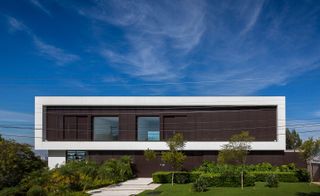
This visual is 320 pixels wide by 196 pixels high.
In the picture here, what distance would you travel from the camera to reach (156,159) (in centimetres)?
3619

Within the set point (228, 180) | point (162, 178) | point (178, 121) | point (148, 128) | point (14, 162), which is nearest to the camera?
point (14, 162)

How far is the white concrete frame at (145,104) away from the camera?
3494 cm

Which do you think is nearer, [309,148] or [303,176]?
[309,148]

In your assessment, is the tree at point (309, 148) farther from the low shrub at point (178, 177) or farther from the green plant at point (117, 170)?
the green plant at point (117, 170)

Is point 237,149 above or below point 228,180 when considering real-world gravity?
above

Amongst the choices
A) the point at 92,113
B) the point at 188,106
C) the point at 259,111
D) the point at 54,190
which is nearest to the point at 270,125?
the point at 259,111

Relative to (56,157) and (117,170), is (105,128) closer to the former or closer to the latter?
(56,157)

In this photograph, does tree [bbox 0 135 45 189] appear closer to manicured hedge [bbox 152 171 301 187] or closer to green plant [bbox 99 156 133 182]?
green plant [bbox 99 156 133 182]

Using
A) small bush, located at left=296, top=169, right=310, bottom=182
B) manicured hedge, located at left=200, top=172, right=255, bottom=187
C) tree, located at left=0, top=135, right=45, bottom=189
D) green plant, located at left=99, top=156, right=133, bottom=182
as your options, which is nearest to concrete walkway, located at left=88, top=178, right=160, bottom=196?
green plant, located at left=99, top=156, right=133, bottom=182

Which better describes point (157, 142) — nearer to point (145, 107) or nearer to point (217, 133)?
point (145, 107)

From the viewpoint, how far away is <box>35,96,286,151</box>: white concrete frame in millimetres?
34938

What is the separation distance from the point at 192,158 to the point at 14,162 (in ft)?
64.0

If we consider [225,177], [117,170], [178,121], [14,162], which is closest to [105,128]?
[117,170]

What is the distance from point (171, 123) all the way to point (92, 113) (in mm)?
7827
